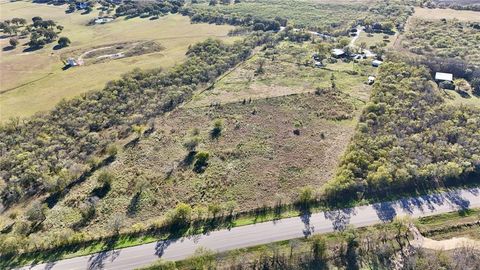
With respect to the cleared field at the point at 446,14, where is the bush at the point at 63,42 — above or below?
below

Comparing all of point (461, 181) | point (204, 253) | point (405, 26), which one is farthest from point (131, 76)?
point (405, 26)

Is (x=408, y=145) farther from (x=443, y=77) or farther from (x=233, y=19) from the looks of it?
(x=233, y=19)

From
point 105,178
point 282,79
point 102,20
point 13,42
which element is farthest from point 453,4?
point 13,42

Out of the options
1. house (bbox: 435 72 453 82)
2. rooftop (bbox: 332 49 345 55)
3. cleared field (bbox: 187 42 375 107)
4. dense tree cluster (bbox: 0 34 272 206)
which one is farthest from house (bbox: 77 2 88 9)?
house (bbox: 435 72 453 82)

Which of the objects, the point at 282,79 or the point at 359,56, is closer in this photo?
the point at 282,79

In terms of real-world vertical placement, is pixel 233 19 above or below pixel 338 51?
below

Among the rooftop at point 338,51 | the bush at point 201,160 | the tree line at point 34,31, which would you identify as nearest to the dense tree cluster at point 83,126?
the bush at point 201,160

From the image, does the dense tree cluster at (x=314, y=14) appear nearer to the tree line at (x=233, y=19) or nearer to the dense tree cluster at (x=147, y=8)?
the tree line at (x=233, y=19)
